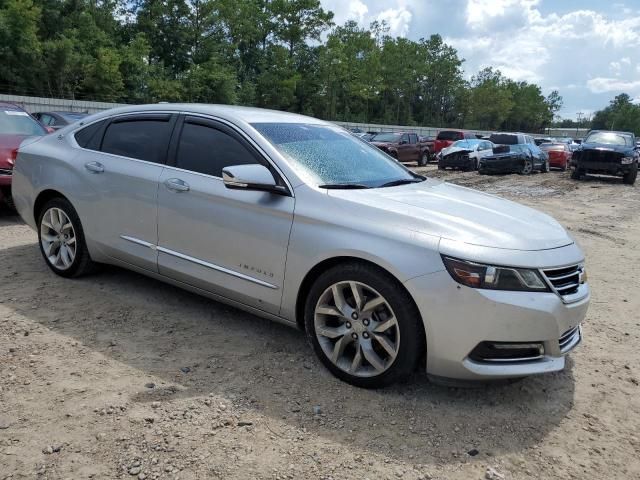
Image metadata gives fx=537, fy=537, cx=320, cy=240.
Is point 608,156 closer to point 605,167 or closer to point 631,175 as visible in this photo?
point 605,167

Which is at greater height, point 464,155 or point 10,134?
point 10,134

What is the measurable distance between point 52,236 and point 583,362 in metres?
4.49

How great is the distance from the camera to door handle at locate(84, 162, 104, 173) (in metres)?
4.40

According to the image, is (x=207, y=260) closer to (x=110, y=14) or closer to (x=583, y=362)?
(x=583, y=362)

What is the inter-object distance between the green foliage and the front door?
36.6 m

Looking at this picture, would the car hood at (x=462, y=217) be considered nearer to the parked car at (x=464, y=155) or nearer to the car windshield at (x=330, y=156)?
the car windshield at (x=330, y=156)

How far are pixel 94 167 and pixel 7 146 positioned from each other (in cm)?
380

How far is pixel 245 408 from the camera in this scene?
9.71 feet

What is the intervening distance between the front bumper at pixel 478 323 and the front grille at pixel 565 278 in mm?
89

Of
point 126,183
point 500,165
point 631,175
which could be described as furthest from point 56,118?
point 631,175

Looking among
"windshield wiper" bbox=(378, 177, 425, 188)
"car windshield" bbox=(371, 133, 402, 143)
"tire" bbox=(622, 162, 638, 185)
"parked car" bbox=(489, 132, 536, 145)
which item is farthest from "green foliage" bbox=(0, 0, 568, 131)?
"windshield wiper" bbox=(378, 177, 425, 188)

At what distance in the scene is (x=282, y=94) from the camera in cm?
5584

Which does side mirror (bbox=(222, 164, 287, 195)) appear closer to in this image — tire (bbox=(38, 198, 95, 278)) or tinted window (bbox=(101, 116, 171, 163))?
tinted window (bbox=(101, 116, 171, 163))

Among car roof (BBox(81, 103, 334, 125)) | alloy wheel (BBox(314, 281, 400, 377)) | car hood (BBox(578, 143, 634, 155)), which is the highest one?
car roof (BBox(81, 103, 334, 125))
